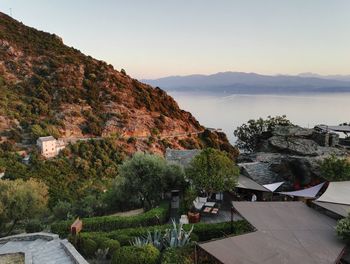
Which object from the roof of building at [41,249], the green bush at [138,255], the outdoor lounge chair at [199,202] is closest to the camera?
the green bush at [138,255]

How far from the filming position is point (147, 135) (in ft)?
212

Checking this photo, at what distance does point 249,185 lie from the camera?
55.8 feet

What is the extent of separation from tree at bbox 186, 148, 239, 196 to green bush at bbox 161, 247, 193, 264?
22.0 feet

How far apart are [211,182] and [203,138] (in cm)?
5552

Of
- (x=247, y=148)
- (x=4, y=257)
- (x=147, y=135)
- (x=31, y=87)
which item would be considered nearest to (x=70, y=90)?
(x=31, y=87)

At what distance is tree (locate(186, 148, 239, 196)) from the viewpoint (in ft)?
53.6

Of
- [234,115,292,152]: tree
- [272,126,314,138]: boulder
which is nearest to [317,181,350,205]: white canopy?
[272,126,314,138]: boulder

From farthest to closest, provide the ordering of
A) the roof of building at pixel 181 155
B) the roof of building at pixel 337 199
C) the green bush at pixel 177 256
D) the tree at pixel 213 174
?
the roof of building at pixel 181 155, the tree at pixel 213 174, the roof of building at pixel 337 199, the green bush at pixel 177 256

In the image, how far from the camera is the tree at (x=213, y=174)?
53.6ft

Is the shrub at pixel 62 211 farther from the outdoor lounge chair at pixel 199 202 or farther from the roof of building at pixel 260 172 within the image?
the roof of building at pixel 260 172

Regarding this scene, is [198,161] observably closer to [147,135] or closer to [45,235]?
[45,235]

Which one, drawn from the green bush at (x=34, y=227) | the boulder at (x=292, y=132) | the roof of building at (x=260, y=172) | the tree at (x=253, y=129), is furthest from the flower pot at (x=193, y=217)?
the tree at (x=253, y=129)

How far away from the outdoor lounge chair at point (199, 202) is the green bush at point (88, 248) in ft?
18.1

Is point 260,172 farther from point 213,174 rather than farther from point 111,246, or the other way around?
point 111,246
